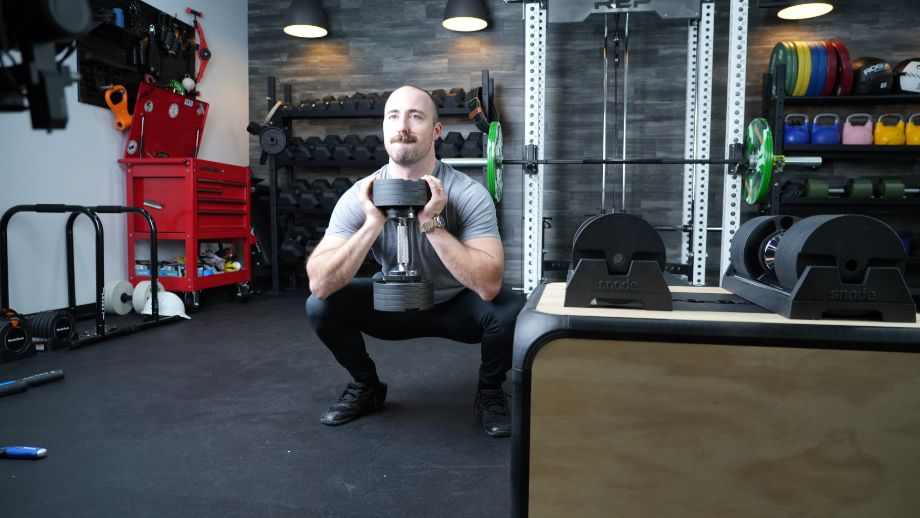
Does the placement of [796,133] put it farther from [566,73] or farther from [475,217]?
[475,217]

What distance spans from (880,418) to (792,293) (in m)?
0.20

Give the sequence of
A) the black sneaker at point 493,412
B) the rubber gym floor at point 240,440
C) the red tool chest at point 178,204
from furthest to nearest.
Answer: the red tool chest at point 178,204 < the black sneaker at point 493,412 < the rubber gym floor at point 240,440

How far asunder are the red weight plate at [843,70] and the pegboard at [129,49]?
189 inches

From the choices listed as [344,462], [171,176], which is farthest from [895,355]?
[171,176]

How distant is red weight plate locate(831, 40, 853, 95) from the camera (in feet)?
13.3

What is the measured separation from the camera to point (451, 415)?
6.17ft

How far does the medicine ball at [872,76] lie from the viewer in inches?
159

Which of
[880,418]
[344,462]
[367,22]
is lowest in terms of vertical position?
[344,462]

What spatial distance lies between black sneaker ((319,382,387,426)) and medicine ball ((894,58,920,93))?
4377 mm

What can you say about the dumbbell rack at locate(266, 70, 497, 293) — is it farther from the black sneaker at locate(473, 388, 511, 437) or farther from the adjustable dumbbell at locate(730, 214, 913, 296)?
the adjustable dumbbell at locate(730, 214, 913, 296)

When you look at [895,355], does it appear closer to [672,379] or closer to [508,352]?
[672,379]

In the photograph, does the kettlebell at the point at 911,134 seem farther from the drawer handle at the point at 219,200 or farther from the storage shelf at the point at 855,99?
the drawer handle at the point at 219,200

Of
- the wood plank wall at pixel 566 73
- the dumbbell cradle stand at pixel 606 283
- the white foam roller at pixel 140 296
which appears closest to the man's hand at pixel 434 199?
the dumbbell cradle stand at pixel 606 283

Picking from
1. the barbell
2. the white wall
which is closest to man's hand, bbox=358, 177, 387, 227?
the barbell
